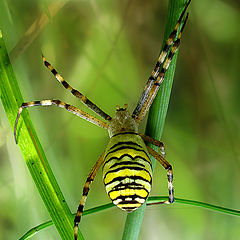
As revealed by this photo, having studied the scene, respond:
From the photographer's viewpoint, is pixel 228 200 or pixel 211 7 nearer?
pixel 211 7

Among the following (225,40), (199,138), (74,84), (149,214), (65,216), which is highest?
(225,40)

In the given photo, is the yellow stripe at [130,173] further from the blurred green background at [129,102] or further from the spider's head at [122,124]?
the blurred green background at [129,102]

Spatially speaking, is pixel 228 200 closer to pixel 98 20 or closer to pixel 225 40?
pixel 225 40

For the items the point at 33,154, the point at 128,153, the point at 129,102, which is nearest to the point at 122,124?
the point at 128,153

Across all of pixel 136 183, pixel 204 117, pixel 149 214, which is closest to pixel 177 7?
pixel 136 183

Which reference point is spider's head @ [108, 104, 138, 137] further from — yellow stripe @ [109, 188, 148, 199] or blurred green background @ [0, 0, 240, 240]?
blurred green background @ [0, 0, 240, 240]

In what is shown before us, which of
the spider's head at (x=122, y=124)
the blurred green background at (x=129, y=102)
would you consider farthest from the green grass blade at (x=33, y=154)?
the blurred green background at (x=129, y=102)

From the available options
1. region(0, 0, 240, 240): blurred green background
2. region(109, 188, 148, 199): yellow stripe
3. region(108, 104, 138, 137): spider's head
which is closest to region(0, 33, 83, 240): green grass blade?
region(109, 188, 148, 199): yellow stripe

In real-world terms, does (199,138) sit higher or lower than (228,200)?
higher
